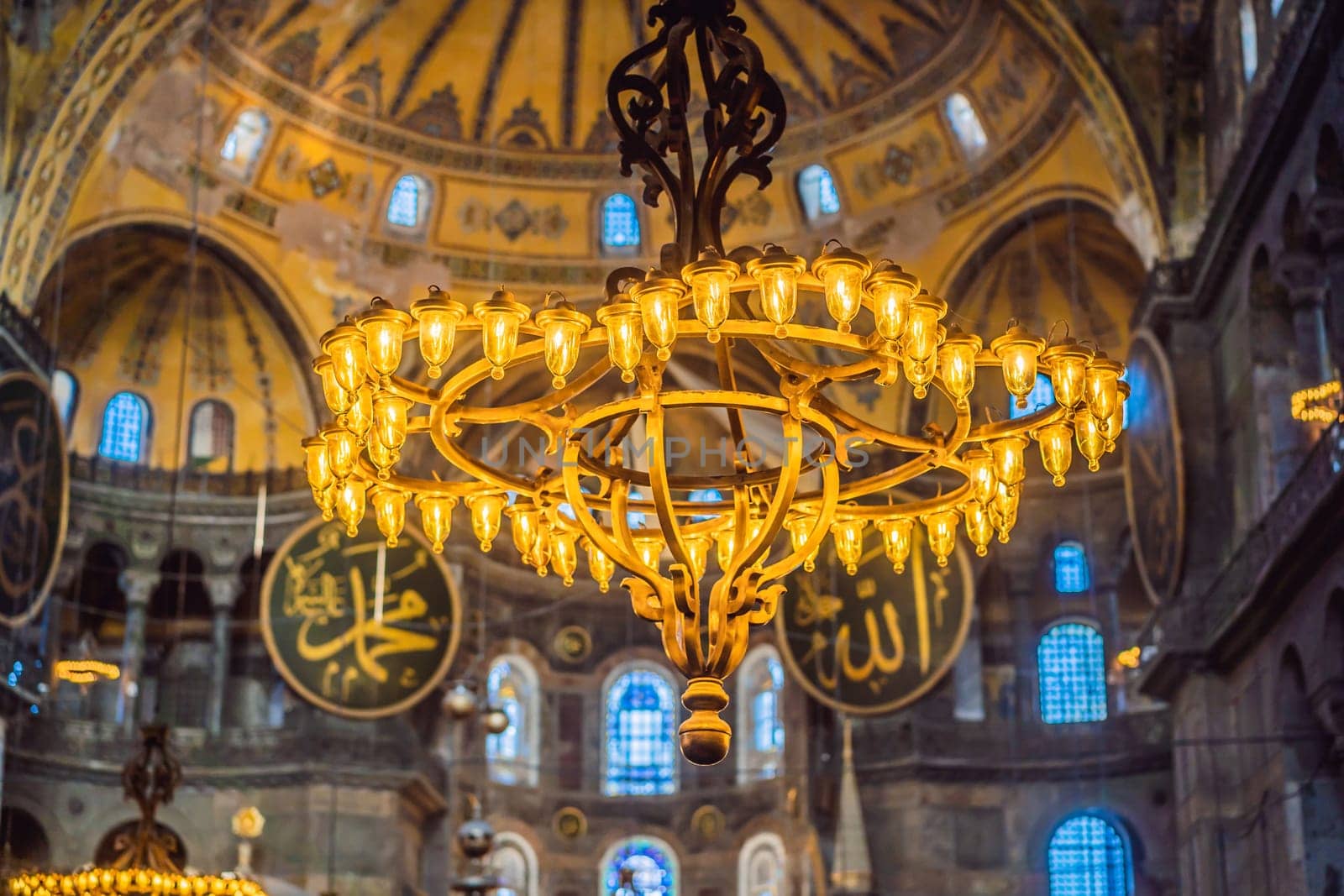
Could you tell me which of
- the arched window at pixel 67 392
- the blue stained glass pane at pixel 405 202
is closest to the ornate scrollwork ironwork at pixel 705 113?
the blue stained glass pane at pixel 405 202

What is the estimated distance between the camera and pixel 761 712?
22781mm

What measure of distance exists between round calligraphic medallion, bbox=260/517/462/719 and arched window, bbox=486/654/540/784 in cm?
478

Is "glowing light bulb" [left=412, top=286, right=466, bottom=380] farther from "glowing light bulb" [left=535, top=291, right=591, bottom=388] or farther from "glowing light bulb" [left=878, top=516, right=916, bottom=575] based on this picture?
"glowing light bulb" [left=878, top=516, right=916, bottom=575]

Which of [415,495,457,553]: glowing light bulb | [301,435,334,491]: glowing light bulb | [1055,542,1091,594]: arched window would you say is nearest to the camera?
[301,435,334,491]: glowing light bulb

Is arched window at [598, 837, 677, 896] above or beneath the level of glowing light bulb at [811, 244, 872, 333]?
beneath

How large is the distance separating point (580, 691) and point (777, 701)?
2391 mm

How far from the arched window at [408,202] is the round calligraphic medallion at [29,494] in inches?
212

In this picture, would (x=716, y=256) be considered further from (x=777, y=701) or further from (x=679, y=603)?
(x=777, y=701)

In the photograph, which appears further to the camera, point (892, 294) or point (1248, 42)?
point (1248, 42)

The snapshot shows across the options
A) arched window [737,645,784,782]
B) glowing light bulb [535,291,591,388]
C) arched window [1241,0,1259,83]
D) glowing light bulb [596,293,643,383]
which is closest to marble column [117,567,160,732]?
arched window [737,645,784,782]

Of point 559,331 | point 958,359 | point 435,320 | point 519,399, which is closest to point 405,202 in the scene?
point 519,399

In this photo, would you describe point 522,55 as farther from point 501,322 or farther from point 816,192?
point 501,322

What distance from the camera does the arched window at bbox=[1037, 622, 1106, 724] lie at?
20422 millimetres

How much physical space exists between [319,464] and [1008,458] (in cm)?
286
